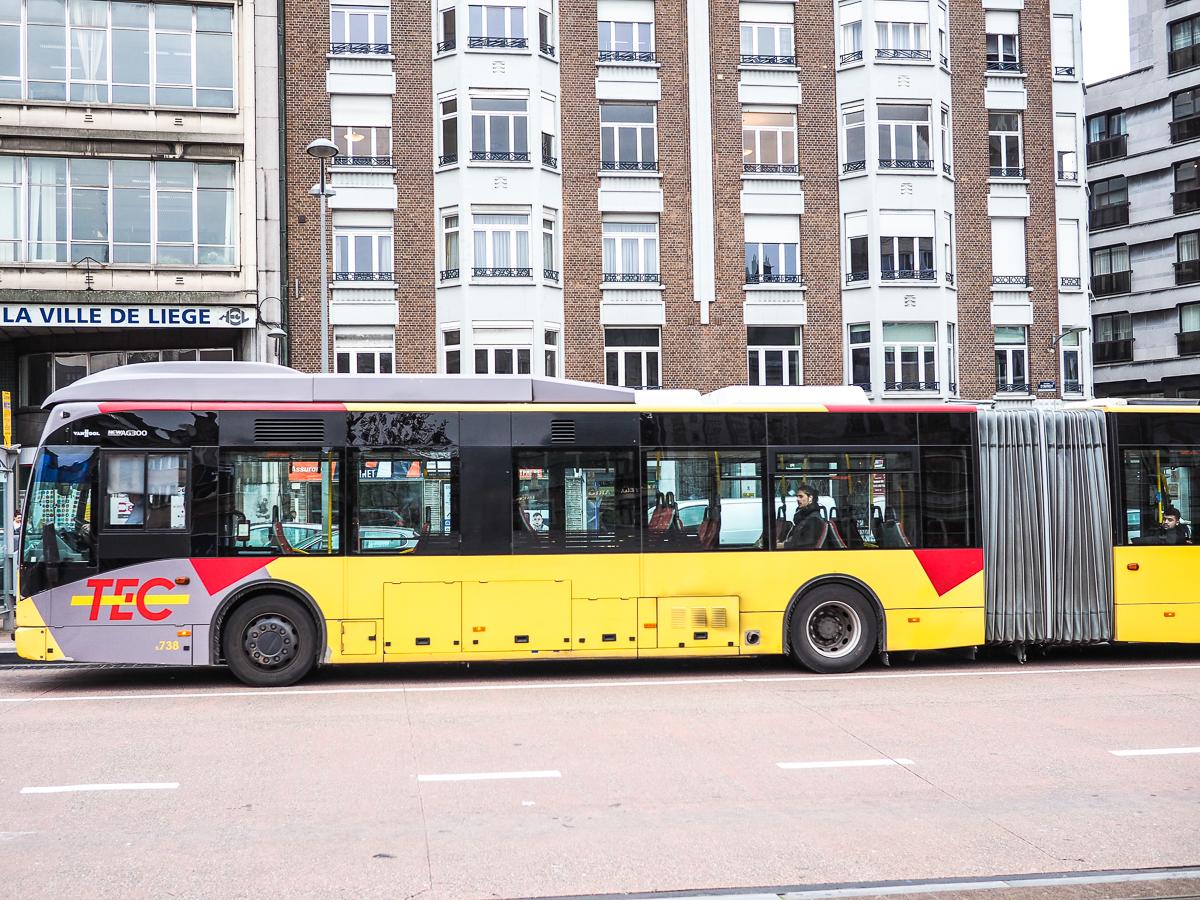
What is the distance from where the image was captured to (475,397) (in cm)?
1177

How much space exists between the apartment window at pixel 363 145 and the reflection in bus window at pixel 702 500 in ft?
A: 58.0

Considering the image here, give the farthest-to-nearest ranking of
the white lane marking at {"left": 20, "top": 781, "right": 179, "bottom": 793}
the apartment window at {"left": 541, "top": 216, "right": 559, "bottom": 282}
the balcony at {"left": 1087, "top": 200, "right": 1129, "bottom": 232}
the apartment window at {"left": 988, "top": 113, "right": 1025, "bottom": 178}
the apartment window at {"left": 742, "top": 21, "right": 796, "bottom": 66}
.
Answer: the balcony at {"left": 1087, "top": 200, "right": 1129, "bottom": 232}, the apartment window at {"left": 988, "top": 113, "right": 1025, "bottom": 178}, the apartment window at {"left": 742, "top": 21, "right": 796, "bottom": 66}, the apartment window at {"left": 541, "top": 216, "right": 559, "bottom": 282}, the white lane marking at {"left": 20, "top": 781, "right": 179, "bottom": 793}

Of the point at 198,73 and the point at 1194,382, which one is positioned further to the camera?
the point at 1194,382

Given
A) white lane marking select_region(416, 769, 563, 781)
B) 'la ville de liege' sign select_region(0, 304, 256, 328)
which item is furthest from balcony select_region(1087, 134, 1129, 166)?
white lane marking select_region(416, 769, 563, 781)

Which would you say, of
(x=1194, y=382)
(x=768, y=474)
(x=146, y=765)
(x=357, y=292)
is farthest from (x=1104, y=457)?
(x=1194, y=382)

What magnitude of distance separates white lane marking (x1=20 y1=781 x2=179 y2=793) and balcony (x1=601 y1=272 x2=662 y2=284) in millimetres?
21464

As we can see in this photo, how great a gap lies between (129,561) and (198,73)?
56.0ft

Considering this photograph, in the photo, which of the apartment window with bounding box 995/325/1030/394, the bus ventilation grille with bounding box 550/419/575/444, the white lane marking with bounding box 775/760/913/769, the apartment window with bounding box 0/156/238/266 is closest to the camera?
the white lane marking with bounding box 775/760/913/769

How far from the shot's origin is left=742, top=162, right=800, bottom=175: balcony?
1112 inches

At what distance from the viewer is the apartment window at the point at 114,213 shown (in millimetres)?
23812

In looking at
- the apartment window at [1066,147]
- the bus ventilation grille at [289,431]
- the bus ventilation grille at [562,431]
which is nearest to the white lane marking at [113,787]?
the bus ventilation grille at [289,431]

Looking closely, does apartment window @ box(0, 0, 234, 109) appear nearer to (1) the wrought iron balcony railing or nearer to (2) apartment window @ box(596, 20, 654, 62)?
(2) apartment window @ box(596, 20, 654, 62)

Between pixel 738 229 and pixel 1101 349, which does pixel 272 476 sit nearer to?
pixel 738 229

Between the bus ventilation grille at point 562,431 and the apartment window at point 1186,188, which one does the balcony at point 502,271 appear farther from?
the apartment window at point 1186,188
